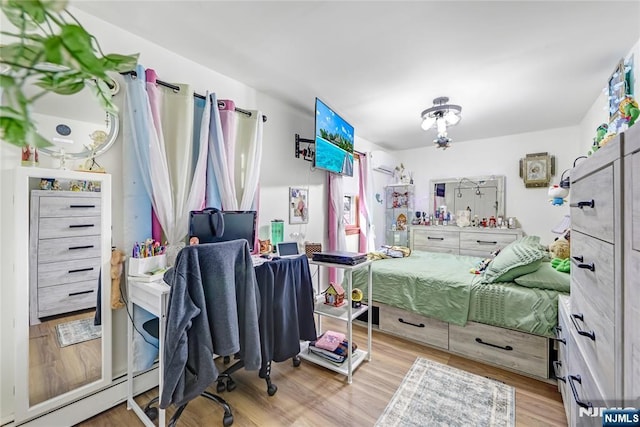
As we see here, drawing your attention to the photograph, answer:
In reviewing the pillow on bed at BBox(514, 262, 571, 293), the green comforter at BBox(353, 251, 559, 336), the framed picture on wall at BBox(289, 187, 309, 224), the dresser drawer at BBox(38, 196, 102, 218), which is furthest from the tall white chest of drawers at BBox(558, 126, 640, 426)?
the dresser drawer at BBox(38, 196, 102, 218)

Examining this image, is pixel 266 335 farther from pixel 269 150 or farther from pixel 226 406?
pixel 269 150

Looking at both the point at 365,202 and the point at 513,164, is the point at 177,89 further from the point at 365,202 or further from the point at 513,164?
the point at 513,164

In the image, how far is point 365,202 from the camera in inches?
156

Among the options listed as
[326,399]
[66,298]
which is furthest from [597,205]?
[66,298]

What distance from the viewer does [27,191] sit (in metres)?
1.38

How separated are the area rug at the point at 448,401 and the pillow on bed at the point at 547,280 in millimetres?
797

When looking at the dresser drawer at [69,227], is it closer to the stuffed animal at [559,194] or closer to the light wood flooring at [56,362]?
the light wood flooring at [56,362]

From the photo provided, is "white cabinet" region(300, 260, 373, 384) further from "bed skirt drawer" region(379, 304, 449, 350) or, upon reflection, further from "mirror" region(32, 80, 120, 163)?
"mirror" region(32, 80, 120, 163)

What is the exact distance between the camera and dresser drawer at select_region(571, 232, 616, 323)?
0.82 meters

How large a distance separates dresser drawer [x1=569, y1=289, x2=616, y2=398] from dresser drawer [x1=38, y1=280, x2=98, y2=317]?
7.96ft

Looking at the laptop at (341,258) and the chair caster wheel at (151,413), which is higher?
the laptop at (341,258)

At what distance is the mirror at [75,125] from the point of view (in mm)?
1439

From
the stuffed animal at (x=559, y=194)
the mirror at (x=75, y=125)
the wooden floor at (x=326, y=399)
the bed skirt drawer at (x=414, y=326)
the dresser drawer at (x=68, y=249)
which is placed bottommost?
the wooden floor at (x=326, y=399)

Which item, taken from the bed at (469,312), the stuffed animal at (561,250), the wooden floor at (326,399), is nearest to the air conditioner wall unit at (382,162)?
the bed at (469,312)
